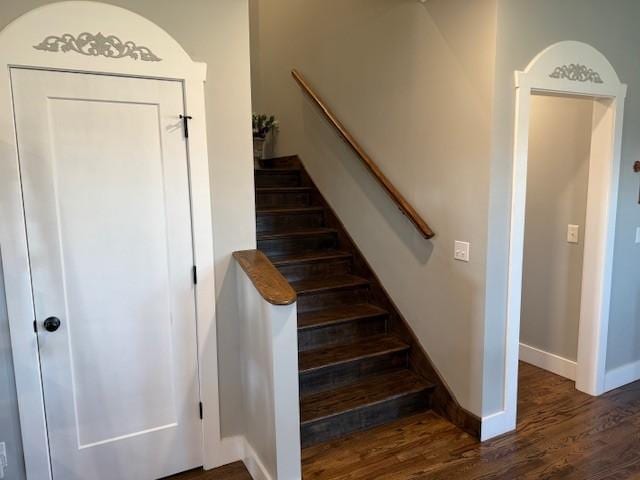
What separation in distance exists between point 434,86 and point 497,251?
1.05 m

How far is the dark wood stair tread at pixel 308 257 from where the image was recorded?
11.1 feet

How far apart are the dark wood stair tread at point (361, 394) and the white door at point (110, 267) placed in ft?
2.28

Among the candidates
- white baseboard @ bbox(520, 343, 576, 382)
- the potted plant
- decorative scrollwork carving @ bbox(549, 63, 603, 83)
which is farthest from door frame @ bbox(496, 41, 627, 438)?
the potted plant

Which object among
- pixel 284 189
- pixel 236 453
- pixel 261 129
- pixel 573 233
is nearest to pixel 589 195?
pixel 573 233

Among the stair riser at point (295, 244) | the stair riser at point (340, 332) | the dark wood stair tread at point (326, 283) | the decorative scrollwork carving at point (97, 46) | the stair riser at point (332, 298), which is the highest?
the decorative scrollwork carving at point (97, 46)

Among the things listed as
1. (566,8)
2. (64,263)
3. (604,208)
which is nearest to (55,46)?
(64,263)

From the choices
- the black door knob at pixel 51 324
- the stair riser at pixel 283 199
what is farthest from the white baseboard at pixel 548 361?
the black door knob at pixel 51 324

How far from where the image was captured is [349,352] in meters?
2.96

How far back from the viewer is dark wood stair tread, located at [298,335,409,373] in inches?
110

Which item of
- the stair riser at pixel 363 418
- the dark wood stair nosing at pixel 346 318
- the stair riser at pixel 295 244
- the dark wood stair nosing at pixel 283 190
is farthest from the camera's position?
the dark wood stair nosing at pixel 283 190

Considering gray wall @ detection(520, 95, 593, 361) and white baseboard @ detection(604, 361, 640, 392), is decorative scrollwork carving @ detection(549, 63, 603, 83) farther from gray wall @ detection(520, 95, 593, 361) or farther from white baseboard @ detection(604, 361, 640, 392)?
white baseboard @ detection(604, 361, 640, 392)

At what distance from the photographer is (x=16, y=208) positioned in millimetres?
1861

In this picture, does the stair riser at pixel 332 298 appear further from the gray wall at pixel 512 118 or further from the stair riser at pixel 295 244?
the gray wall at pixel 512 118

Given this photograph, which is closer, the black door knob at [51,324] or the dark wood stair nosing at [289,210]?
the black door knob at [51,324]
